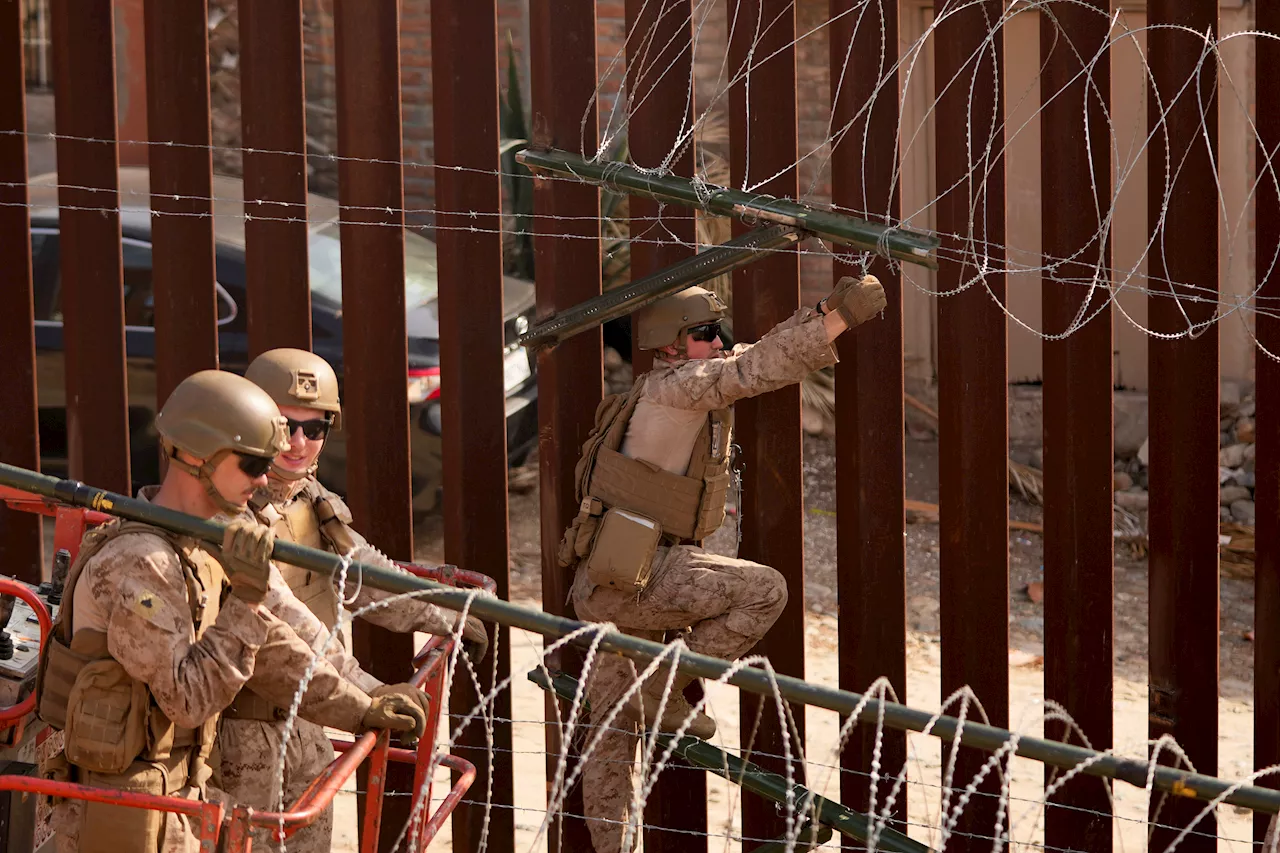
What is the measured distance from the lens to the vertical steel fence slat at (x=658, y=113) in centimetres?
475

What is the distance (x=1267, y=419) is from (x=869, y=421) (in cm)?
117

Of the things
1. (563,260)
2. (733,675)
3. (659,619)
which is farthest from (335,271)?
(733,675)

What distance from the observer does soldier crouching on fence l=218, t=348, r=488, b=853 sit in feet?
12.1

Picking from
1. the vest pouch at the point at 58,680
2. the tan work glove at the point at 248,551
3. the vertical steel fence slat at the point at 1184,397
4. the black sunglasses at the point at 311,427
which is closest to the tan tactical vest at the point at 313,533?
the black sunglasses at the point at 311,427

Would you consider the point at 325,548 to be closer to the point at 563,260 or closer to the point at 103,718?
the point at 103,718

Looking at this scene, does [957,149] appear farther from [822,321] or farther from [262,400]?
[262,400]

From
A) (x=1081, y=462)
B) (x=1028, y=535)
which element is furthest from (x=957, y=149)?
(x=1028, y=535)

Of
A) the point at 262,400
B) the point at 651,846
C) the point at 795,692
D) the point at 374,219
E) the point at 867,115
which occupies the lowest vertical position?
the point at 651,846

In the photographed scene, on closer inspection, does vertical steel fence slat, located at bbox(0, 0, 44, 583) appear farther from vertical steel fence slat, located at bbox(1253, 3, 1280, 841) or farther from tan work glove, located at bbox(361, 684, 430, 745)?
vertical steel fence slat, located at bbox(1253, 3, 1280, 841)

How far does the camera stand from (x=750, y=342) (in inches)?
190

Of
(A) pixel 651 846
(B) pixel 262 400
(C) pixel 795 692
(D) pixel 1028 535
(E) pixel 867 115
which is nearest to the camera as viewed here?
(C) pixel 795 692

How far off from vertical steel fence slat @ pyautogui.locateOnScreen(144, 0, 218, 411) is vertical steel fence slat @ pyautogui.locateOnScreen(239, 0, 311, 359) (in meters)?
0.15

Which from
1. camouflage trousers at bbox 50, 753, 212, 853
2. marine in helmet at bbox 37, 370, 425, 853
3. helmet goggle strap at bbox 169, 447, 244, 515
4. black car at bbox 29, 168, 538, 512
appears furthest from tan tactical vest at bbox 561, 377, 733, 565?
black car at bbox 29, 168, 538, 512

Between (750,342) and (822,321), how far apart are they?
0.50m
